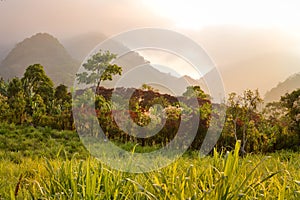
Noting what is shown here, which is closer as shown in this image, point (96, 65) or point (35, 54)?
point (96, 65)

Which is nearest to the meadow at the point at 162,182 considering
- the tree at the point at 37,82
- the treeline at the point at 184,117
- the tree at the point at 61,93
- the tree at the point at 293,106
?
the treeline at the point at 184,117

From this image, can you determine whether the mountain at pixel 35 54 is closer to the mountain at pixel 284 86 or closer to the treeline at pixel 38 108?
the mountain at pixel 284 86

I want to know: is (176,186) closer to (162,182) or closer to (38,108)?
(162,182)

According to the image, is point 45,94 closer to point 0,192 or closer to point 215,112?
point 215,112

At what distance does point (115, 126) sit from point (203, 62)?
14.9 ft

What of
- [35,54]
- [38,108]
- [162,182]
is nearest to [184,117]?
[38,108]

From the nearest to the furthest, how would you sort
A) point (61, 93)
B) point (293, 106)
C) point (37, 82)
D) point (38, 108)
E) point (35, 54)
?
point (293, 106) → point (38, 108) → point (61, 93) → point (37, 82) → point (35, 54)

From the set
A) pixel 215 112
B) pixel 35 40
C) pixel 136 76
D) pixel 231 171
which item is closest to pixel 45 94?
pixel 215 112

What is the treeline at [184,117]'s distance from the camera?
28.6 feet

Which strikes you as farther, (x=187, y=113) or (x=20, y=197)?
(x=187, y=113)

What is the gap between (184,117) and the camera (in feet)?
31.4

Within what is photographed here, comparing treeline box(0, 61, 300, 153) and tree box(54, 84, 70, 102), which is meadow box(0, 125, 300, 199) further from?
tree box(54, 84, 70, 102)

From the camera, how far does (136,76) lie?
6102 millimetres

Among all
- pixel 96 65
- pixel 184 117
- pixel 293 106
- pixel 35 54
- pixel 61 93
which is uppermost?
pixel 35 54
